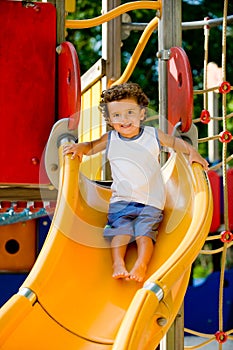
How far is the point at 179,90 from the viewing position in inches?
148

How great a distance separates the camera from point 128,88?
137 inches

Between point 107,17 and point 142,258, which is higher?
point 107,17

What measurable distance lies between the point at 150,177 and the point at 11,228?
6.32 feet

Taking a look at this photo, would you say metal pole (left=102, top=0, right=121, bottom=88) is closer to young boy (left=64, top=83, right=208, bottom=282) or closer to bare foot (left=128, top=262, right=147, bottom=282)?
young boy (left=64, top=83, right=208, bottom=282)

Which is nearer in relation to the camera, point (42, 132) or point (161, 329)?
point (161, 329)

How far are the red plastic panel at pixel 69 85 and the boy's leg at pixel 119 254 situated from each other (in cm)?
60

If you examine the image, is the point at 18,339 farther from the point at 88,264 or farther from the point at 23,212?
the point at 23,212

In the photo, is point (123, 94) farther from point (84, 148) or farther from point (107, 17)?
point (107, 17)

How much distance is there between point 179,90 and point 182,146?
41cm

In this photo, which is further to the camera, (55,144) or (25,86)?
(25,86)

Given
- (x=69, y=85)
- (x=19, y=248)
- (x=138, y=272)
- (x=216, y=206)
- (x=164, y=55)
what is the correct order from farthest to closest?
(x=216, y=206) < (x=19, y=248) < (x=164, y=55) < (x=69, y=85) < (x=138, y=272)

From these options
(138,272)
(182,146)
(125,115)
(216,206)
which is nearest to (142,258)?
(138,272)

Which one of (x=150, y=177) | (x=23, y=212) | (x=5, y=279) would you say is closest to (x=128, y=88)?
(x=150, y=177)

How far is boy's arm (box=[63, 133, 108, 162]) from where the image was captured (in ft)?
11.3
